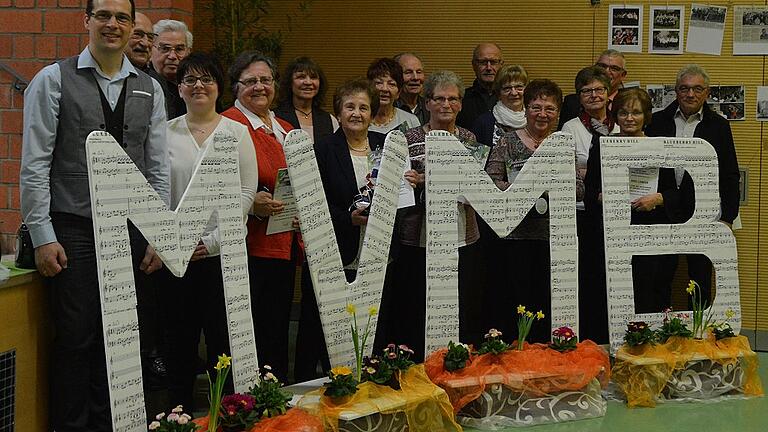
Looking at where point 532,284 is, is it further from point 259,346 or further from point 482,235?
point 259,346

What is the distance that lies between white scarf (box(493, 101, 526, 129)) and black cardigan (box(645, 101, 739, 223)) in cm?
95

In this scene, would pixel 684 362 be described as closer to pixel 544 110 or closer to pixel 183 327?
pixel 544 110

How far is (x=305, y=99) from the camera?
4.40 meters

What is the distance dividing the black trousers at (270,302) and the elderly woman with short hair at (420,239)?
0.46 metres

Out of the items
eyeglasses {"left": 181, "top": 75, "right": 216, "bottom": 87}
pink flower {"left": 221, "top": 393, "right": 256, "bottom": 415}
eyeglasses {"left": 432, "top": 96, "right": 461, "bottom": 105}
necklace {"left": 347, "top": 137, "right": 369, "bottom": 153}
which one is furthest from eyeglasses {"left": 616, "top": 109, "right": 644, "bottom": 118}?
pink flower {"left": 221, "top": 393, "right": 256, "bottom": 415}

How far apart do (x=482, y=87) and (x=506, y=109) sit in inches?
23.5

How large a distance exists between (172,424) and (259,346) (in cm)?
104

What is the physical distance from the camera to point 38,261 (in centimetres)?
306

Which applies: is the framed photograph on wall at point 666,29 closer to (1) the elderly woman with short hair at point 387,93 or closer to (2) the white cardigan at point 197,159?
(1) the elderly woman with short hair at point 387,93

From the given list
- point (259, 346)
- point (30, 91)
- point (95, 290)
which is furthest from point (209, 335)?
point (30, 91)

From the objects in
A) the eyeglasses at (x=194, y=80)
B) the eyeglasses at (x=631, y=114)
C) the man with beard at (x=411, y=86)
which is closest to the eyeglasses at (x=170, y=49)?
the eyeglasses at (x=194, y=80)

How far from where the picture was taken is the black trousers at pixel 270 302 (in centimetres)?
380

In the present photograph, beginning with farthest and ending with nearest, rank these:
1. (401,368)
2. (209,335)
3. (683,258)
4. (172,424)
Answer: (683,258) < (209,335) < (401,368) < (172,424)

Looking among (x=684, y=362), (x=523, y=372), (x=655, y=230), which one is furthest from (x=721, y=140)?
(x=523, y=372)
